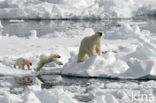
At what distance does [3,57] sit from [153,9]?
120 feet

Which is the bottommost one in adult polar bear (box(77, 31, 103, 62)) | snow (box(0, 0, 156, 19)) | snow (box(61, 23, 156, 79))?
snow (box(0, 0, 156, 19))

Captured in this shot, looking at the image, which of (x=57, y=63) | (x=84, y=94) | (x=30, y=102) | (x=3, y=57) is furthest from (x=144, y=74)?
(x=3, y=57)

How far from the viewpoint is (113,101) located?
5.23m

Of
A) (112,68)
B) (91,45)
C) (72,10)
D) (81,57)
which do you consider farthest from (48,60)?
(72,10)

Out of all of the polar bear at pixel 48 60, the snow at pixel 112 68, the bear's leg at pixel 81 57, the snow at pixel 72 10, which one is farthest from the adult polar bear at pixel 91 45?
the snow at pixel 72 10

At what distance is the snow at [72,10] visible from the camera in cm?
4216

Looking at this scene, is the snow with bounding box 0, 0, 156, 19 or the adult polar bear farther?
the snow with bounding box 0, 0, 156, 19

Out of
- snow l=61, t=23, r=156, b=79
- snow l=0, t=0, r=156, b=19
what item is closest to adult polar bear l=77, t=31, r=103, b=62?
snow l=61, t=23, r=156, b=79

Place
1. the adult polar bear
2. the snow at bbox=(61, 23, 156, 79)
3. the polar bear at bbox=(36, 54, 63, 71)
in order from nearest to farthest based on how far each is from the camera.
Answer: the snow at bbox=(61, 23, 156, 79) → the adult polar bear → the polar bear at bbox=(36, 54, 63, 71)

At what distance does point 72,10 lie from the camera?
44.8 metres

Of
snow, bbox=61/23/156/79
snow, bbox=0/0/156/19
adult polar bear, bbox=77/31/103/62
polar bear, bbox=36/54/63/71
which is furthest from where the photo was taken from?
snow, bbox=0/0/156/19

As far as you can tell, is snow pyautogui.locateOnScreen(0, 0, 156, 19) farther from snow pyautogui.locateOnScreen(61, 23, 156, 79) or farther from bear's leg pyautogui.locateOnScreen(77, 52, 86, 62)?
snow pyautogui.locateOnScreen(61, 23, 156, 79)

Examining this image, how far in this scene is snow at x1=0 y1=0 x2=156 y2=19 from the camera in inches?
1660

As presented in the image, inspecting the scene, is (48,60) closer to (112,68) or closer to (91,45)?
(91,45)
